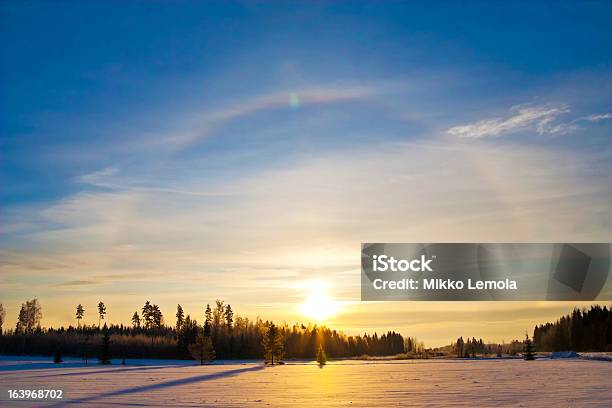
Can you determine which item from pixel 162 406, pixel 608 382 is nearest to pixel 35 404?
pixel 162 406

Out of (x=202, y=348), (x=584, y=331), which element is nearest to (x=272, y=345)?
(x=202, y=348)

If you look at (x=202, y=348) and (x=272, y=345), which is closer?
(x=272, y=345)

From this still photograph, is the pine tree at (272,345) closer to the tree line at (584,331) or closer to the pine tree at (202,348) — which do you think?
the pine tree at (202,348)

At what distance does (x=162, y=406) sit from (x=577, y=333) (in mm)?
169590

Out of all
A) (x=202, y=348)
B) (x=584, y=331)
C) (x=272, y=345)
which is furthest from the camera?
(x=584, y=331)

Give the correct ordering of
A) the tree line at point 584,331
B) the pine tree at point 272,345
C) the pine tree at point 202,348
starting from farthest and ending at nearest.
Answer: the tree line at point 584,331
the pine tree at point 202,348
the pine tree at point 272,345

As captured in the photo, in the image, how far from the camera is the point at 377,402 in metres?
35.2

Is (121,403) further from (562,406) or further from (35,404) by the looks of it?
(562,406)

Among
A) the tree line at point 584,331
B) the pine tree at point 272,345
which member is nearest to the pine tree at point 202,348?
the pine tree at point 272,345

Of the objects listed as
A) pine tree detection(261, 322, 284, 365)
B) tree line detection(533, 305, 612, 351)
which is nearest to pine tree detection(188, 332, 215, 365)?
pine tree detection(261, 322, 284, 365)

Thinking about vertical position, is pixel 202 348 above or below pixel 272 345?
below

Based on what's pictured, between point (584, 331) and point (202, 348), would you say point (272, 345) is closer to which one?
point (202, 348)

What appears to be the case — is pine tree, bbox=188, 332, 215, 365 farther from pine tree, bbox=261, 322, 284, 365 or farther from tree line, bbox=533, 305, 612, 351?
tree line, bbox=533, 305, 612, 351

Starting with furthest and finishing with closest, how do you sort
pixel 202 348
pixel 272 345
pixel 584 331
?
pixel 584 331 → pixel 202 348 → pixel 272 345
